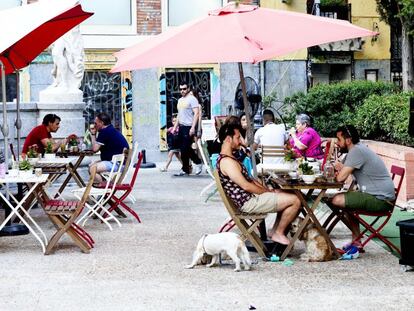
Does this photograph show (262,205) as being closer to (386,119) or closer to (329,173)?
(329,173)

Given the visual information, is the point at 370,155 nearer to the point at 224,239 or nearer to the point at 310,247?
the point at 310,247

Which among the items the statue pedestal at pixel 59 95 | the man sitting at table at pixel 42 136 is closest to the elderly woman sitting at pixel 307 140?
the man sitting at table at pixel 42 136

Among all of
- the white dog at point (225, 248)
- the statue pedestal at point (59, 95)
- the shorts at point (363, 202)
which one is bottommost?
the white dog at point (225, 248)

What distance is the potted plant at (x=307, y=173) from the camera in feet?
32.2

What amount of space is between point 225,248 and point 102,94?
15924 mm

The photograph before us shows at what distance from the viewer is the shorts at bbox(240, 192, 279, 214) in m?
9.69

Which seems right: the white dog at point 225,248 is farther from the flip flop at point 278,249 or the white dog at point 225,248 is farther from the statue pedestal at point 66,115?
the statue pedestal at point 66,115

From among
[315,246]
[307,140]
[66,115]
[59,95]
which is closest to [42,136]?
[307,140]

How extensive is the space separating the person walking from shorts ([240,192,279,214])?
967cm

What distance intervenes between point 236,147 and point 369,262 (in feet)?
5.65

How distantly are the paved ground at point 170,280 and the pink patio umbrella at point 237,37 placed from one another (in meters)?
1.96

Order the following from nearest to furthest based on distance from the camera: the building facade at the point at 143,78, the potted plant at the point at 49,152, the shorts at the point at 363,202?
the shorts at the point at 363,202, the potted plant at the point at 49,152, the building facade at the point at 143,78

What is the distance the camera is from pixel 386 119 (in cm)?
1717

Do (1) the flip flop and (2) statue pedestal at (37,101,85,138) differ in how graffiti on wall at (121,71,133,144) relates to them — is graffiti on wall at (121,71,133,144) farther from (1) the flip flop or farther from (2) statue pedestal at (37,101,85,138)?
(1) the flip flop
